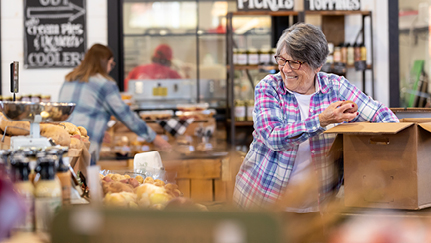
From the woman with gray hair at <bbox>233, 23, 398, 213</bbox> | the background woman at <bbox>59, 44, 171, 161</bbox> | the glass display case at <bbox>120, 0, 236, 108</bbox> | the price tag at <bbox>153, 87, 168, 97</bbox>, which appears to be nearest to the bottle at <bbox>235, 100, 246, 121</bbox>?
the background woman at <bbox>59, 44, 171, 161</bbox>

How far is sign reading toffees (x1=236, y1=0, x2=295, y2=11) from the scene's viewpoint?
14.7 ft

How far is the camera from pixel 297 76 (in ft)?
6.48

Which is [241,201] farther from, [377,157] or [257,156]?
[377,157]

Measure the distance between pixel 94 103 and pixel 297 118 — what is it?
6.39 feet

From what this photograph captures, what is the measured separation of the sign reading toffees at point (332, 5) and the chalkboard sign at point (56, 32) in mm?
2311

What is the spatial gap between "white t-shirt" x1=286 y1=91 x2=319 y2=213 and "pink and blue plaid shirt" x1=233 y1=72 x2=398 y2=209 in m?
0.02

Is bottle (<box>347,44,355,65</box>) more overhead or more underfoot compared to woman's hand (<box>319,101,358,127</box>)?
more overhead

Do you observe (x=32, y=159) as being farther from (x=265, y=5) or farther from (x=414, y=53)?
(x=414, y=53)

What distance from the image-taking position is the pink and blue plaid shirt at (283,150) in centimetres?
193

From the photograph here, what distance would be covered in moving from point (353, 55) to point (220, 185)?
79.2 inches

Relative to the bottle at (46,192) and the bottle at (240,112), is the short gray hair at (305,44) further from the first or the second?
the bottle at (240,112)

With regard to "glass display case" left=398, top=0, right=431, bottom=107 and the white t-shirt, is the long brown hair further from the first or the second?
"glass display case" left=398, top=0, right=431, bottom=107

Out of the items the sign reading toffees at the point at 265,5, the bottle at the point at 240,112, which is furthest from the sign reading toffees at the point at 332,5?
the bottle at the point at 240,112

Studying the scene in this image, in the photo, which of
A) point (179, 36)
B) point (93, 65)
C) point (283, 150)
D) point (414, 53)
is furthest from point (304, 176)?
point (179, 36)
